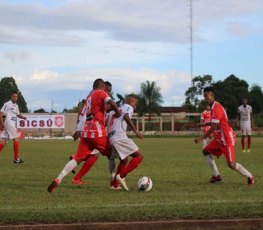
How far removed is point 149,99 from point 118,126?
7596 centimetres

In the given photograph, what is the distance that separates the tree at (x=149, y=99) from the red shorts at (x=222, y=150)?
7349cm

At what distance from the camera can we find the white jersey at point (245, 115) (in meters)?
25.8

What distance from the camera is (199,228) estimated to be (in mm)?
7582

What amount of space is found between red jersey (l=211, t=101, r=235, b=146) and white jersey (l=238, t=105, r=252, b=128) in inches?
556

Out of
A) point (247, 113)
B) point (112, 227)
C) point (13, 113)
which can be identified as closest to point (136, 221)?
point (112, 227)

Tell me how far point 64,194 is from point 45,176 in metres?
3.59

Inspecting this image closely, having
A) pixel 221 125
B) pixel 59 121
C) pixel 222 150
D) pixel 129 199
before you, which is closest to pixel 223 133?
pixel 221 125

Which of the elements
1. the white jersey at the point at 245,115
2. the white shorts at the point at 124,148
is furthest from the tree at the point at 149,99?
the white shorts at the point at 124,148

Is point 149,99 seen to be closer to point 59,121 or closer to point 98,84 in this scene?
point 59,121

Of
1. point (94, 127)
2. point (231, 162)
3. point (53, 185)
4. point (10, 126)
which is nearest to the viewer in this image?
point (53, 185)

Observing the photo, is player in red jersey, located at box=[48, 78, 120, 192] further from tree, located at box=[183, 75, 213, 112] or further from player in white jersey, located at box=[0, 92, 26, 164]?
tree, located at box=[183, 75, 213, 112]

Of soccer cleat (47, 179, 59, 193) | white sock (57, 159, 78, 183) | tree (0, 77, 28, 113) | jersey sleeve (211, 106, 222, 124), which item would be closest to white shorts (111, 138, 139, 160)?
white sock (57, 159, 78, 183)

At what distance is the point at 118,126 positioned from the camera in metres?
11.1

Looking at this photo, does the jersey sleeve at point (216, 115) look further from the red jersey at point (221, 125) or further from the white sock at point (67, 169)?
the white sock at point (67, 169)
